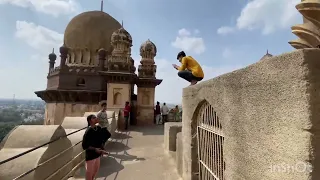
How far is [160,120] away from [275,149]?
17.2m

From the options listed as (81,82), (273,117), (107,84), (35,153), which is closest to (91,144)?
(35,153)

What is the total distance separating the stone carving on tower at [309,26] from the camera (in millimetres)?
2920

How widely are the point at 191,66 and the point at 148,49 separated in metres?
13.9

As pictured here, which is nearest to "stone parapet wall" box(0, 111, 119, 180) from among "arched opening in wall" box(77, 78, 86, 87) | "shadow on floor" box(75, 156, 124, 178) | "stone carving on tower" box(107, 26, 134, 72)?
"shadow on floor" box(75, 156, 124, 178)

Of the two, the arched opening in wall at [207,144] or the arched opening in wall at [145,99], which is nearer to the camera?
the arched opening in wall at [207,144]

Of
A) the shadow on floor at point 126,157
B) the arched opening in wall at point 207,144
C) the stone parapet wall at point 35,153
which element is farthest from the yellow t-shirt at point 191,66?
the shadow on floor at point 126,157

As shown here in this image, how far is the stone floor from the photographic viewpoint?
6.05m

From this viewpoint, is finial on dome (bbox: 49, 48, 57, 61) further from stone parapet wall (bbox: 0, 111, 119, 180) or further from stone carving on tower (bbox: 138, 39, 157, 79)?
stone parapet wall (bbox: 0, 111, 119, 180)

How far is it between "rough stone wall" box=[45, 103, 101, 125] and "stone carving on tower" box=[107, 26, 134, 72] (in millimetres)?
4256

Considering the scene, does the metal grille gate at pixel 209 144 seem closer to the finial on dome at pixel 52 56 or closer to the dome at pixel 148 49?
the dome at pixel 148 49

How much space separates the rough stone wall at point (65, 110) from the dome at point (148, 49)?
5977 millimetres

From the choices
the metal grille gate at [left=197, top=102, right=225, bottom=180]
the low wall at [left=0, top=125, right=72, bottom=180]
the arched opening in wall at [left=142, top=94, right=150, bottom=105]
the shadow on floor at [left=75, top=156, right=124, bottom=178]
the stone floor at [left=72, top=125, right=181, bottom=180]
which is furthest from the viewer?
the arched opening in wall at [left=142, top=94, right=150, bottom=105]

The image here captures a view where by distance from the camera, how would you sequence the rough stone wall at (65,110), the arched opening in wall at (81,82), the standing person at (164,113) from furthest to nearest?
1. the arched opening in wall at (81,82)
2. the rough stone wall at (65,110)
3. the standing person at (164,113)

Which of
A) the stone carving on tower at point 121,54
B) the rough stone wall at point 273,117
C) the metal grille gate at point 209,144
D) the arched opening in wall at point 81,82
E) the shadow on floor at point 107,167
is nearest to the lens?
the rough stone wall at point 273,117
